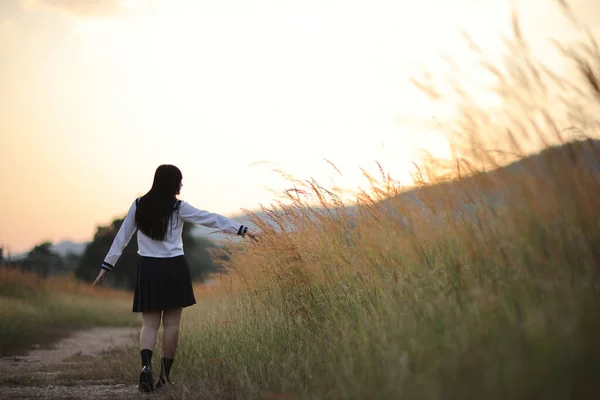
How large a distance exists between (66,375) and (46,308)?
353 inches

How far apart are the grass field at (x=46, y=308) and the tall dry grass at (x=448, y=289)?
679 cm

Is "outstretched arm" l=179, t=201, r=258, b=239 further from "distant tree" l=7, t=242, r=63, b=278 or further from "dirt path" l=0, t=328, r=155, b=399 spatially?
"distant tree" l=7, t=242, r=63, b=278

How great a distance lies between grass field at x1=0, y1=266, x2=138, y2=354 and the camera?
36.1ft

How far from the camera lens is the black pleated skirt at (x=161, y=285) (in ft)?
17.0

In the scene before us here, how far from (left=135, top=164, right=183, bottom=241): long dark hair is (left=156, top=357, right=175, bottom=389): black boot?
A: 1057 millimetres

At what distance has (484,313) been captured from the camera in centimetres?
277

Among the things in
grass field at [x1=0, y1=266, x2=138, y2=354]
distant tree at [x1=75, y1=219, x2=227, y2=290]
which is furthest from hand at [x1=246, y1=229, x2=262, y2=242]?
distant tree at [x1=75, y1=219, x2=227, y2=290]

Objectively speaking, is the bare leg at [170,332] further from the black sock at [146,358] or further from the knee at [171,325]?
the black sock at [146,358]

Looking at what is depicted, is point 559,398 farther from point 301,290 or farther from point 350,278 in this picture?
point 301,290

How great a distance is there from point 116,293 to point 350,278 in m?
19.7

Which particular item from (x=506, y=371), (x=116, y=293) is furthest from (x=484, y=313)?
(x=116, y=293)

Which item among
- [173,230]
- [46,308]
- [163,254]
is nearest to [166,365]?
[163,254]

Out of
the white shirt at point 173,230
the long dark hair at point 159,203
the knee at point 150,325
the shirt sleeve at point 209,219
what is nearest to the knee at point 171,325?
the knee at point 150,325

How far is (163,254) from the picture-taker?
5301 mm
